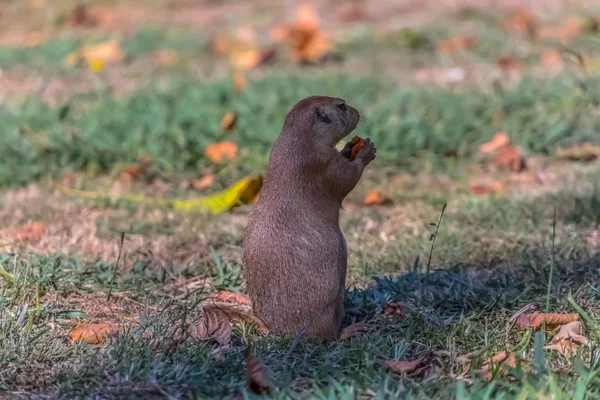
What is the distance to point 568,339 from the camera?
3.02 metres

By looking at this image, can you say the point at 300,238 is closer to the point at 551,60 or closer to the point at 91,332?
the point at 91,332

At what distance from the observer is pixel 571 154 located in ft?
17.8

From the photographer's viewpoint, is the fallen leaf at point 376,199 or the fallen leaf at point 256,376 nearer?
the fallen leaf at point 256,376

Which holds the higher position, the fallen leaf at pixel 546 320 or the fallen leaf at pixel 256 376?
the fallen leaf at pixel 256 376

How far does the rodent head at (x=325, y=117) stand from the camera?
3.20 m

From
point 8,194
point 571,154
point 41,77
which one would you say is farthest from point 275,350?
point 41,77

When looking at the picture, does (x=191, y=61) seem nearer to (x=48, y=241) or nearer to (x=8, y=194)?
(x=8, y=194)

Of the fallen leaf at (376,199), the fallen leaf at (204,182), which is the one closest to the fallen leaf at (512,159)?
the fallen leaf at (376,199)

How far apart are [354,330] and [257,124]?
2752 millimetres

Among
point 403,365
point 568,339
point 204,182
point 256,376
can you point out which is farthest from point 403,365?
point 204,182

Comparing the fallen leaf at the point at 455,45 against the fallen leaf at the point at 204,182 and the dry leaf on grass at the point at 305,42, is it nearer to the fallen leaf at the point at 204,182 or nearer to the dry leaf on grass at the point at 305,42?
the dry leaf on grass at the point at 305,42

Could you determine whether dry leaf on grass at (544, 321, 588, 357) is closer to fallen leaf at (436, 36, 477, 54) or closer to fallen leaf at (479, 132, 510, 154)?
fallen leaf at (479, 132, 510, 154)

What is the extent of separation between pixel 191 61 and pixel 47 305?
4635 mm

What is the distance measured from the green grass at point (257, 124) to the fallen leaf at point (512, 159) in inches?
6.5
